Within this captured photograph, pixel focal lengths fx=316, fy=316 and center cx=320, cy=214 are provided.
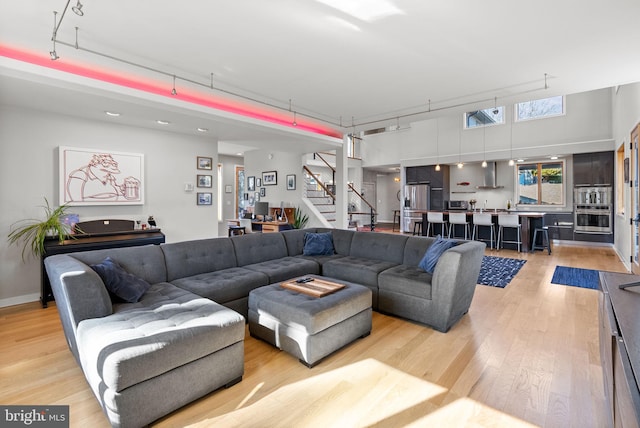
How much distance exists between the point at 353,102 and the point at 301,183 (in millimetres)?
3515

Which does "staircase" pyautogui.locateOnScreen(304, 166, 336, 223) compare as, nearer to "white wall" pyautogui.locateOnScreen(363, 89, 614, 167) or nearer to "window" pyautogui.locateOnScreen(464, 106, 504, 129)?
"white wall" pyautogui.locateOnScreen(363, 89, 614, 167)

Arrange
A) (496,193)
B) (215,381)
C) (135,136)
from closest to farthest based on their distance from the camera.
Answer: (215,381) < (135,136) < (496,193)

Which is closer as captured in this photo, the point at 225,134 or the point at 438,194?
the point at 225,134

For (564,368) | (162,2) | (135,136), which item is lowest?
(564,368)

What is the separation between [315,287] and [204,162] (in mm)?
4120

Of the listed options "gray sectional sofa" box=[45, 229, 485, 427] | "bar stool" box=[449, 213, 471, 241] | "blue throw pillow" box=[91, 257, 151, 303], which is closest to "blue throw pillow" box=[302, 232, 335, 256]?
"gray sectional sofa" box=[45, 229, 485, 427]

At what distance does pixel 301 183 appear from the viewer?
833cm

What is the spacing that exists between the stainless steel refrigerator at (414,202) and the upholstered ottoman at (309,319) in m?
8.49

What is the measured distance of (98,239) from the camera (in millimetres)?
4461

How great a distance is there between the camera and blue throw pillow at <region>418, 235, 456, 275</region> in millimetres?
3367

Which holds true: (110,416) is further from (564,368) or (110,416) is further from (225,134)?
(225,134)

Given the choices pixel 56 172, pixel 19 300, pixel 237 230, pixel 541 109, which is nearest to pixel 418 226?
pixel 541 109

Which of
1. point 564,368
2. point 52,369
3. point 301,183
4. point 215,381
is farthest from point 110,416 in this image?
point 301,183

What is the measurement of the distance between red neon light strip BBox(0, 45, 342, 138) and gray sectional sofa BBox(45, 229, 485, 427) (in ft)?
7.09
